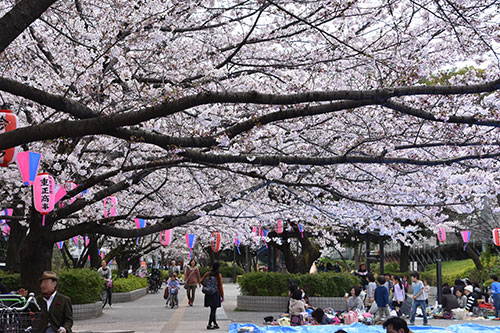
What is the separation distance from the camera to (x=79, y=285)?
53.1 ft

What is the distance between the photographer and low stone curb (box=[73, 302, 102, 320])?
52.6 ft

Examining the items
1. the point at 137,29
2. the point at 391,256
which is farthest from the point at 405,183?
the point at 391,256

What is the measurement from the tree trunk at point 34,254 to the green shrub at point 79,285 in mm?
4171

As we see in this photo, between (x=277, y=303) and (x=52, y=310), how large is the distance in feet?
42.9

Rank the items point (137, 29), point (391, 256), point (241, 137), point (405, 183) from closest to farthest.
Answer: point (241, 137) → point (137, 29) → point (405, 183) → point (391, 256)

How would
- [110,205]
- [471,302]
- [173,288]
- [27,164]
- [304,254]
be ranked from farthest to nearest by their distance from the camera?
[304,254]
[173,288]
[471,302]
[110,205]
[27,164]

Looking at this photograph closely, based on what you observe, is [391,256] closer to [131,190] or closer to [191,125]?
[131,190]

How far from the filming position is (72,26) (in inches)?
358

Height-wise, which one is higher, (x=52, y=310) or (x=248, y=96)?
(x=248, y=96)

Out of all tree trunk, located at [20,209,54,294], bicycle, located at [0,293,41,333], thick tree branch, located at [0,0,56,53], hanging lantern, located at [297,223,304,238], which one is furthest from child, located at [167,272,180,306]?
thick tree branch, located at [0,0,56,53]

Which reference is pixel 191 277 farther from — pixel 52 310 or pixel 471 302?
pixel 52 310

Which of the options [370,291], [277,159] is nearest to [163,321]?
[370,291]

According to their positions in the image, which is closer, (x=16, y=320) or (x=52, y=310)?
(x=52, y=310)

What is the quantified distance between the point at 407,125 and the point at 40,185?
A: 6285 mm
